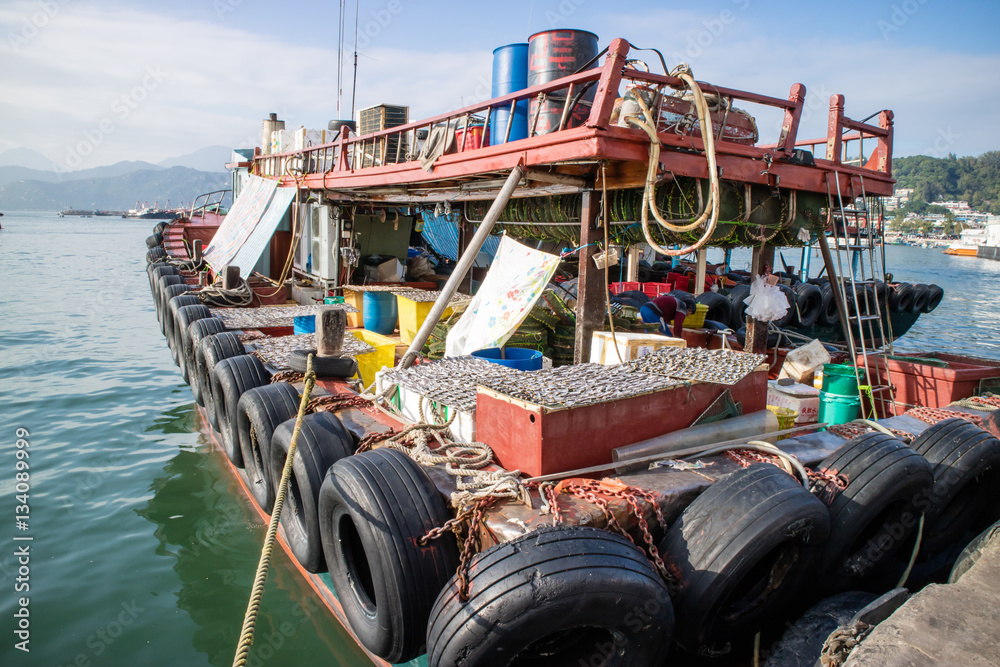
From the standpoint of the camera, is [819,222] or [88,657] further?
[819,222]

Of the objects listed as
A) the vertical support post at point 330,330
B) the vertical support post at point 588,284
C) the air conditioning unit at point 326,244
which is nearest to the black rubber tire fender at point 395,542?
the vertical support post at point 330,330

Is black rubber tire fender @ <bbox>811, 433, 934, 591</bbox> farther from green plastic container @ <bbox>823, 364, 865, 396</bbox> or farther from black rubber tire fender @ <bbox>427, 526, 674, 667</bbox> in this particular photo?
green plastic container @ <bbox>823, 364, 865, 396</bbox>

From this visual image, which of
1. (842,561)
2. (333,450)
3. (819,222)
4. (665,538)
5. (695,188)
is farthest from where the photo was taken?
(819,222)

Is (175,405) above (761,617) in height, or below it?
below

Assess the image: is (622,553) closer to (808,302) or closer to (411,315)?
(411,315)

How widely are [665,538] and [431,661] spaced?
131 centimetres

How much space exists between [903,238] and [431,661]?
5486 inches

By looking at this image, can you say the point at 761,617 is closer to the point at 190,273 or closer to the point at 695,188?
the point at 695,188

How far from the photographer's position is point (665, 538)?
2.94 m

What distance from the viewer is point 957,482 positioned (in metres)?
3.73

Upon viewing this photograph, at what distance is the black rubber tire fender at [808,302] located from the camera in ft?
40.2

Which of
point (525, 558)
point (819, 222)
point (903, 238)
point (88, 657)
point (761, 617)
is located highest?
point (903, 238)

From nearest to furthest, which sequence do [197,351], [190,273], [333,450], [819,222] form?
[333,450], [819,222], [197,351], [190,273]

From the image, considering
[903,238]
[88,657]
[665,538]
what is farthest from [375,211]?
[903,238]
